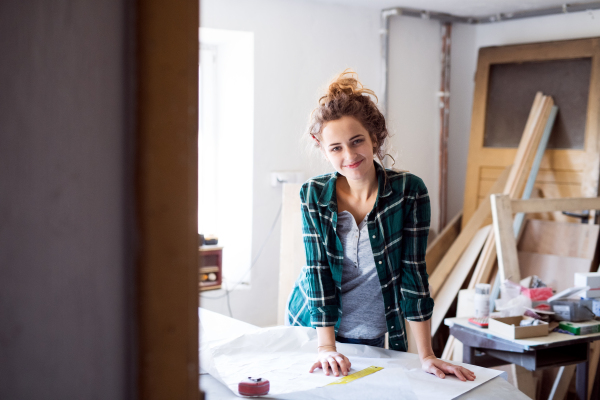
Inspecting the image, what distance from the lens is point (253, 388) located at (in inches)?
45.4

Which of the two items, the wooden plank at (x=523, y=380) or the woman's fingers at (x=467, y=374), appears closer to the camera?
the woman's fingers at (x=467, y=374)

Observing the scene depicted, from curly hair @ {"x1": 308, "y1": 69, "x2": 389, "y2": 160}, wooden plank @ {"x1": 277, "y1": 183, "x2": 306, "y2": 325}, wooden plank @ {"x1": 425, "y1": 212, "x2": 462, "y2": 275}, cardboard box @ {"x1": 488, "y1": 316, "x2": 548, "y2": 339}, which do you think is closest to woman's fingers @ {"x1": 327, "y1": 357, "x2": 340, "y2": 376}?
curly hair @ {"x1": 308, "y1": 69, "x2": 389, "y2": 160}

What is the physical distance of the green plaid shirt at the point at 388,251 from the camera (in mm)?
1450

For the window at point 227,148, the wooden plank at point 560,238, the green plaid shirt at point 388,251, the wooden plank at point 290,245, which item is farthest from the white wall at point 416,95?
the green plaid shirt at point 388,251

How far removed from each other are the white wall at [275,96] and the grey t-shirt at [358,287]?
2.11m

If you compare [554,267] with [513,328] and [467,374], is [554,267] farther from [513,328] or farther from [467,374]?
[467,374]

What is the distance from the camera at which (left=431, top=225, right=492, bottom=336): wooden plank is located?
11.6ft

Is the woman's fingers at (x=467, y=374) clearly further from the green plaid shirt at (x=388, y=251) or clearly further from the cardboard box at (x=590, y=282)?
the cardboard box at (x=590, y=282)

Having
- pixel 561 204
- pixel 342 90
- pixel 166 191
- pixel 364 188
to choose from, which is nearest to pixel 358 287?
pixel 364 188

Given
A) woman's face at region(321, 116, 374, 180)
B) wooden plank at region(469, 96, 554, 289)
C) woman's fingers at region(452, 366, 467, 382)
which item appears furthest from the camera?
wooden plank at region(469, 96, 554, 289)

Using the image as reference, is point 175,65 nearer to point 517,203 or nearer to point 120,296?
point 120,296

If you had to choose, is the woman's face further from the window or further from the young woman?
the window

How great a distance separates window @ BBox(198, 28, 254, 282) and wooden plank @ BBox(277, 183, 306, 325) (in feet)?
2.08

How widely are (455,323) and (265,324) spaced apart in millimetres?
1670
